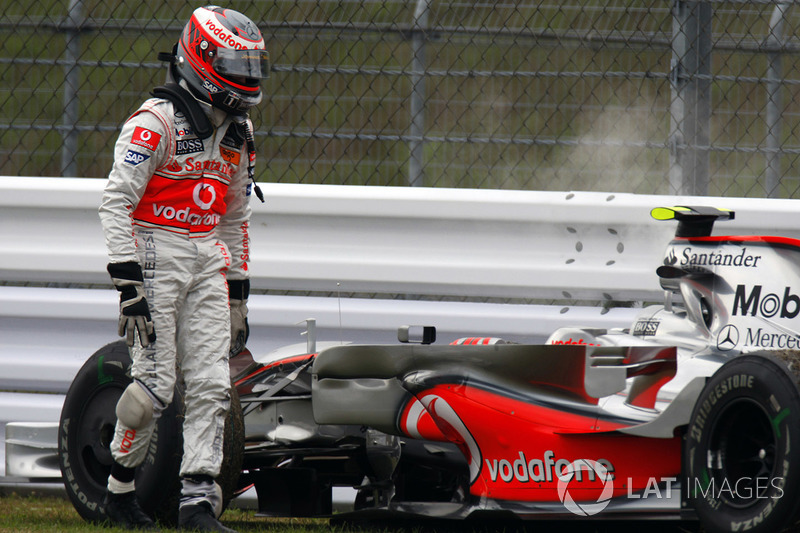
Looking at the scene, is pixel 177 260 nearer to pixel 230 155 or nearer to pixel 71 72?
pixel 230 155

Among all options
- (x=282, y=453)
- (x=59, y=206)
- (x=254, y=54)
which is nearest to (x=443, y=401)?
(x=282, y=453)

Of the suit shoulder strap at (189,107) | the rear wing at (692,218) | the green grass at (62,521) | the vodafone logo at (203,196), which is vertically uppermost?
the suit shoulder strap at (189,107)

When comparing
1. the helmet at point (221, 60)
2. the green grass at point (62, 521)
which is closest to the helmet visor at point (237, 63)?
the helmet at point (221, 60)

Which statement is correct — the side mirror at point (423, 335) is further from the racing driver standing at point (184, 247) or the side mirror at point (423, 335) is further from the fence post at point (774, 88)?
the fence post at point (774, 88)

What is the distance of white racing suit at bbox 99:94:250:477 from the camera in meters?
3.82

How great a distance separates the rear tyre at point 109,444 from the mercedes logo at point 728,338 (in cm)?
166

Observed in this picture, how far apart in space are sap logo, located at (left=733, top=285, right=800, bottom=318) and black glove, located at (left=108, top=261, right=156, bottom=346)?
184 cm

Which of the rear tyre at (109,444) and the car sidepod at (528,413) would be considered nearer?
the car sidepod at (528,413)

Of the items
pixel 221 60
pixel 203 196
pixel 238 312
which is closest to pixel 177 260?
pixel 203 196

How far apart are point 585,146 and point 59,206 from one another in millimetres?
2328

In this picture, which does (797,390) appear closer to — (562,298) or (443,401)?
(443,401)

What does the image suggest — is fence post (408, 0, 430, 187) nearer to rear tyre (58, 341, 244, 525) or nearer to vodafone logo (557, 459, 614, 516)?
rear tyre (58, 341, 244, 525)

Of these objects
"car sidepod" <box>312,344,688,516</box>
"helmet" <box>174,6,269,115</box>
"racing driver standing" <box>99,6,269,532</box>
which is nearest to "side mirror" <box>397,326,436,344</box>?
"car sidepod" <box>312,344,688,516</box>

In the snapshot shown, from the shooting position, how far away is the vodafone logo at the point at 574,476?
3.30m
